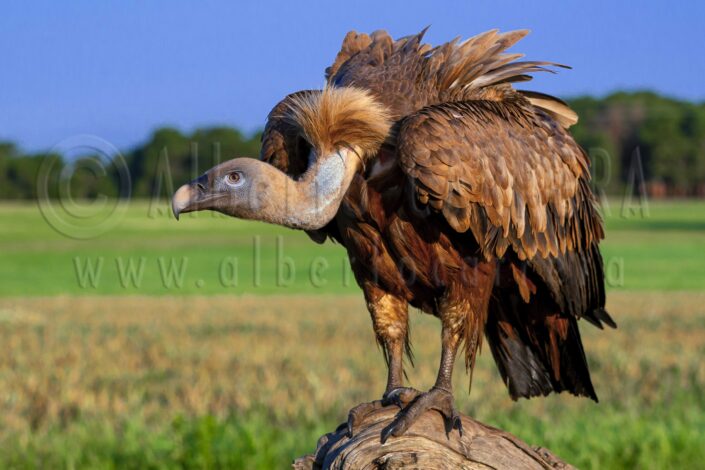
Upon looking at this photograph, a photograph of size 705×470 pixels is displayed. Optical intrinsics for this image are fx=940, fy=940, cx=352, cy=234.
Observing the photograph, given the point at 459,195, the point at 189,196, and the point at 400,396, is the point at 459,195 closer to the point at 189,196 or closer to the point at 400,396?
the point at 400,396

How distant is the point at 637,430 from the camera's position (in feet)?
23.2

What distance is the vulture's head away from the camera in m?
3.86

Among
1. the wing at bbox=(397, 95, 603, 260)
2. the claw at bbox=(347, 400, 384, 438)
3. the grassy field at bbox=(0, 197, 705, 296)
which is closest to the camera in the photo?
the wing at bbox=(397, 95, 603, 260)

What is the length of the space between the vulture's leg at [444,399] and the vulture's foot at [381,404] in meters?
0.06

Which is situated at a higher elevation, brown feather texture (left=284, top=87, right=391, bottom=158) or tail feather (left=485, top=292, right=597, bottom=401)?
brown feather texture (left=284, top=87, right=391, bottom=158)

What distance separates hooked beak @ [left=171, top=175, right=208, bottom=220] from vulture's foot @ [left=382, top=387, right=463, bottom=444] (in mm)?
1235

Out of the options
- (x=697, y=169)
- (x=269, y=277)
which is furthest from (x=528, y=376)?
(x=697, y=169)

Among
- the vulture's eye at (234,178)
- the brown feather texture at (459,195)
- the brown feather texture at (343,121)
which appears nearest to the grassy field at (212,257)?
the brown feather texture at (459,195)

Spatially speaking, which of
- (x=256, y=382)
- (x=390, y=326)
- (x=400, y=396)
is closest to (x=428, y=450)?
(x=400, y=396)

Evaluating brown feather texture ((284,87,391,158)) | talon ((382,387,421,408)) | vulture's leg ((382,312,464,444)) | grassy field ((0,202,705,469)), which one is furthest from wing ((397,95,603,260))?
grassy field ((0,202,705,469))

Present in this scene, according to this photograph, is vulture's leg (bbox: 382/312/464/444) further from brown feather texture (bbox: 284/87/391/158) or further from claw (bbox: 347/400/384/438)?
brown feather texture (bbox: 284/87/391/158)

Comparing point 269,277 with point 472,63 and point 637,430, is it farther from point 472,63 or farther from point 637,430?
point 472,63

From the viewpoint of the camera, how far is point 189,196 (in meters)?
3.88

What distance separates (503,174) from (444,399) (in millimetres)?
1016
